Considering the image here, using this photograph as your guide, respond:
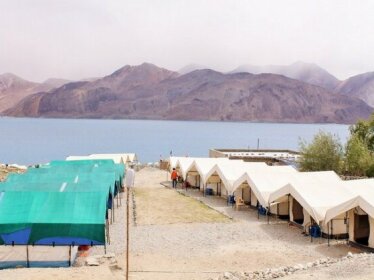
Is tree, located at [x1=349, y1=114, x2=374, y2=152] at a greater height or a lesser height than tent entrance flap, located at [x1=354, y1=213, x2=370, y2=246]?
greater

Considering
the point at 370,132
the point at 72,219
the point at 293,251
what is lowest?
the point at 293,251

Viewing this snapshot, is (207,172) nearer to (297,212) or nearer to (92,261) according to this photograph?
(297,212)

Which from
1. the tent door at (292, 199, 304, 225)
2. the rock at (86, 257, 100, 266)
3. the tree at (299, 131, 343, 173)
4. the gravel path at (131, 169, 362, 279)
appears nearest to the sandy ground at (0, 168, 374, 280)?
the gravel path at (131, 169, 362, 279)

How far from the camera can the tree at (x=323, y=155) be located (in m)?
37.3

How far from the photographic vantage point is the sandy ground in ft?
48.4

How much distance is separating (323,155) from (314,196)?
654 inches

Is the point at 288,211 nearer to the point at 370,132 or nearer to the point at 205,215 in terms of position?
the point at 205,215

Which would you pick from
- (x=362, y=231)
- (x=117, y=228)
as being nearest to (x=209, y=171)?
(x=117, y=228)

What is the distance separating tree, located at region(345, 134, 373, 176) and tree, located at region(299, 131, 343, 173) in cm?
83

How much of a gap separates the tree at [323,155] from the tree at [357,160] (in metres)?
0.83

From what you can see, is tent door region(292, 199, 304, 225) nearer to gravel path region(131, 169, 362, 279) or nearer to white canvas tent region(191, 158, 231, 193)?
gravel path region(131, 169, 362, 279)

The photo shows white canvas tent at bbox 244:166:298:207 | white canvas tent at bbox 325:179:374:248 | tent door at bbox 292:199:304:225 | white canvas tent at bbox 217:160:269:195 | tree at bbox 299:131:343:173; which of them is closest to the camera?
white canvas tent at bbox 325:179:374:248

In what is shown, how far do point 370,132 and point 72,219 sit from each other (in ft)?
115

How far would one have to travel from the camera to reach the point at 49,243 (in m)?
16.9
